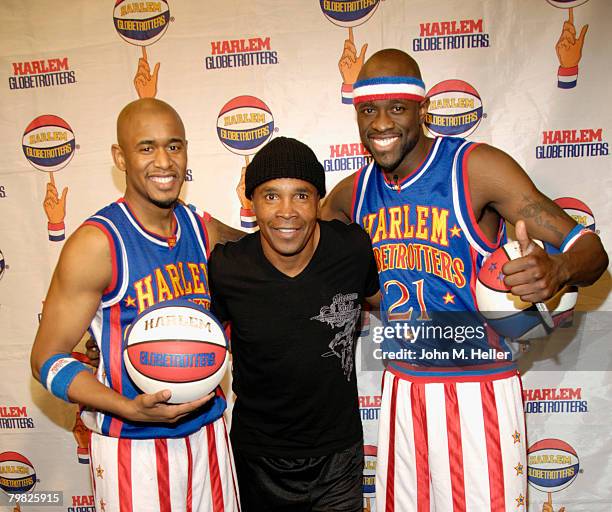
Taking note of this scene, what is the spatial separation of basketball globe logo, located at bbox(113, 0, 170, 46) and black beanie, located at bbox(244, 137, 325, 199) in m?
1.29

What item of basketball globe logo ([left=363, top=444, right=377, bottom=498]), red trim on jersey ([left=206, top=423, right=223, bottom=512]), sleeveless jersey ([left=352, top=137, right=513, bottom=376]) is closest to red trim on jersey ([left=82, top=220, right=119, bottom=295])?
red trim on jersey ([left=206, top=423, right=223, bottom=512])

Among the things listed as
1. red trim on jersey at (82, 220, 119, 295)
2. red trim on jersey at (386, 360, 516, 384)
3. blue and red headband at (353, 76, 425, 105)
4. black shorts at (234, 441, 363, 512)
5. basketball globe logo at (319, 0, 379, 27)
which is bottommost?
black shorts at (234, 441, 363, 512)

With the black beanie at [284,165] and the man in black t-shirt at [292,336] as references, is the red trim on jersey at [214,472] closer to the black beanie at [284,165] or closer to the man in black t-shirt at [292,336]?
the man in black t-shirt at [292,336]

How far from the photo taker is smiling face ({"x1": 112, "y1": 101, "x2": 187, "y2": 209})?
1.56 meters

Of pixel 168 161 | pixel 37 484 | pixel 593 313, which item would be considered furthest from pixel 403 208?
pixel 37 484

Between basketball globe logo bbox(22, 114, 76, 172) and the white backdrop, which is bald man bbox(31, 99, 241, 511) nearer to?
the white backdrop

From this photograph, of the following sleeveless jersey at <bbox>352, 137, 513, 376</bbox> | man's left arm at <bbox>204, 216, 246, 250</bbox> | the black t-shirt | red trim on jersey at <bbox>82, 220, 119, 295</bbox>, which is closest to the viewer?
red trim on jersey at <bbox>82, 220, 119, 295</bbox>

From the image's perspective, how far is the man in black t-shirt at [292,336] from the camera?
5.10 feet

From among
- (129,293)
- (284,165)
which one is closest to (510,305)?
(284,165)

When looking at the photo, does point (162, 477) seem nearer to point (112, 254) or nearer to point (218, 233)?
point (112, 254)

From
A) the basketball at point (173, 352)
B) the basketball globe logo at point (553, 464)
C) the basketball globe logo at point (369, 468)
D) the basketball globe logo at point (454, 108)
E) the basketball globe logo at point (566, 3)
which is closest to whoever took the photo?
the basketball at point (173, 352)

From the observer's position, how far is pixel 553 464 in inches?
99.8

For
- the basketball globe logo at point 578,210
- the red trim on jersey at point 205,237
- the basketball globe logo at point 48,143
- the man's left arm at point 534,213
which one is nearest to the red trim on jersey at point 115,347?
the red trim on jersey at point 205,237

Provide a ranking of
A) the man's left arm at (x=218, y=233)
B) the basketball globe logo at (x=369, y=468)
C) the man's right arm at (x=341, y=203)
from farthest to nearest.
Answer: the basketball globe logo at (x=369, y=468) → the man's right arm at (x=341, y=203) → the man's left arm at (x=218, y=233)
